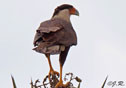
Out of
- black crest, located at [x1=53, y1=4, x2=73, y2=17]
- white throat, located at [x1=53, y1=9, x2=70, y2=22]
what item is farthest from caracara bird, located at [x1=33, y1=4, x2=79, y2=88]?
black crest, located at [x1=53, y1=4, x2=73, y2=17]

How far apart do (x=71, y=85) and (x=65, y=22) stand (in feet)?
3.37

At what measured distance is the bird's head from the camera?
6959 millimetres

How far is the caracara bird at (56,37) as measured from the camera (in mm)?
6289

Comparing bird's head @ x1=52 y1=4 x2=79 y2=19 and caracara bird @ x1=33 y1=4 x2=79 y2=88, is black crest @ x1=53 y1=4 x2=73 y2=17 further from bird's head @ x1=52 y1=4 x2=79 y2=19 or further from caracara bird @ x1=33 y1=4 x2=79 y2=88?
caracara bird @ x1=33 y1=4 x2=79 y2=88

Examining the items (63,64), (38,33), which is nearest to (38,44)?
(38,33)

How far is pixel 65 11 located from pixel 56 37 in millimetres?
783

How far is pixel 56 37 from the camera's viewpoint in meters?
6.38

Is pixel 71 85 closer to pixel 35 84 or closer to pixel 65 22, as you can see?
pixel 35 84

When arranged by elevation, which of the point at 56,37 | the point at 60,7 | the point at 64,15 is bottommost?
the point at 56,37

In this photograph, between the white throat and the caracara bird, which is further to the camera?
the white throat

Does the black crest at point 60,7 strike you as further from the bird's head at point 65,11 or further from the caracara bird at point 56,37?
the caracara bird at point 56,37

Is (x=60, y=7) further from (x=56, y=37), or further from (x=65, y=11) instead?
(x=56, y=37)

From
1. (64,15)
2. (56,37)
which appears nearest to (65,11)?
(64,15)

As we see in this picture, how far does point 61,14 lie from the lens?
6953 millimetres
